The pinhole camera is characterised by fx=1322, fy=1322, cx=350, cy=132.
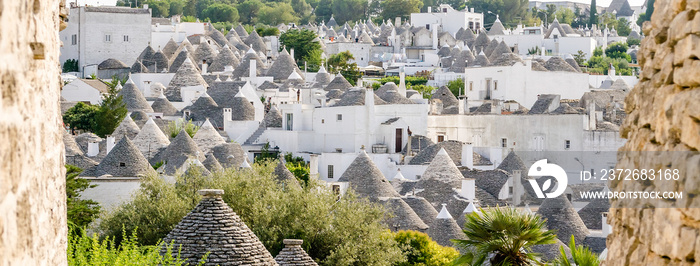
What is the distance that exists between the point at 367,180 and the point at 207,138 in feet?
38.6

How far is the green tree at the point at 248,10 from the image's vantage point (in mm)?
138125

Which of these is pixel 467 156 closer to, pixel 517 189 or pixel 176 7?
pixel 517 189

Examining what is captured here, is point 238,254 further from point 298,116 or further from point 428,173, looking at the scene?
point 298,116

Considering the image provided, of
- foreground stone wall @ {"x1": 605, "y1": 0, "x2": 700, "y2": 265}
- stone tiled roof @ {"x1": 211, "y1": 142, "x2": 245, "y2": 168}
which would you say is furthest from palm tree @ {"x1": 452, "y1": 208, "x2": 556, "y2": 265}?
stone tiled roof @ {"x1": 211, "y1": 142, "x2": 245, "y2": 168}

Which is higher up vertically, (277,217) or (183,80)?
(183,80)

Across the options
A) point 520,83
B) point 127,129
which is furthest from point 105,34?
point 520,83

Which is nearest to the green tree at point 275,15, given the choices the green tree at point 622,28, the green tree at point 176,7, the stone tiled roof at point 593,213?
the green tree at point 176,7

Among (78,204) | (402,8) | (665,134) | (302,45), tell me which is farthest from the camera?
(402,8)

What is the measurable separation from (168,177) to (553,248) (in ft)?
40.0

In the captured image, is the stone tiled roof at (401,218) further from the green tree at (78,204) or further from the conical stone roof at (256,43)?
the conical stone roof at (256,43)

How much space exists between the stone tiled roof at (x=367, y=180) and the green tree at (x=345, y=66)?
33.2m

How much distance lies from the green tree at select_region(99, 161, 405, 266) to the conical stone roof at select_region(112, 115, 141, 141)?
75.0 ft

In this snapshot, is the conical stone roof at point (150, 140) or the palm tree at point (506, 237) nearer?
the palm tree at point (506, 237)

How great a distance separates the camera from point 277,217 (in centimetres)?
2953
